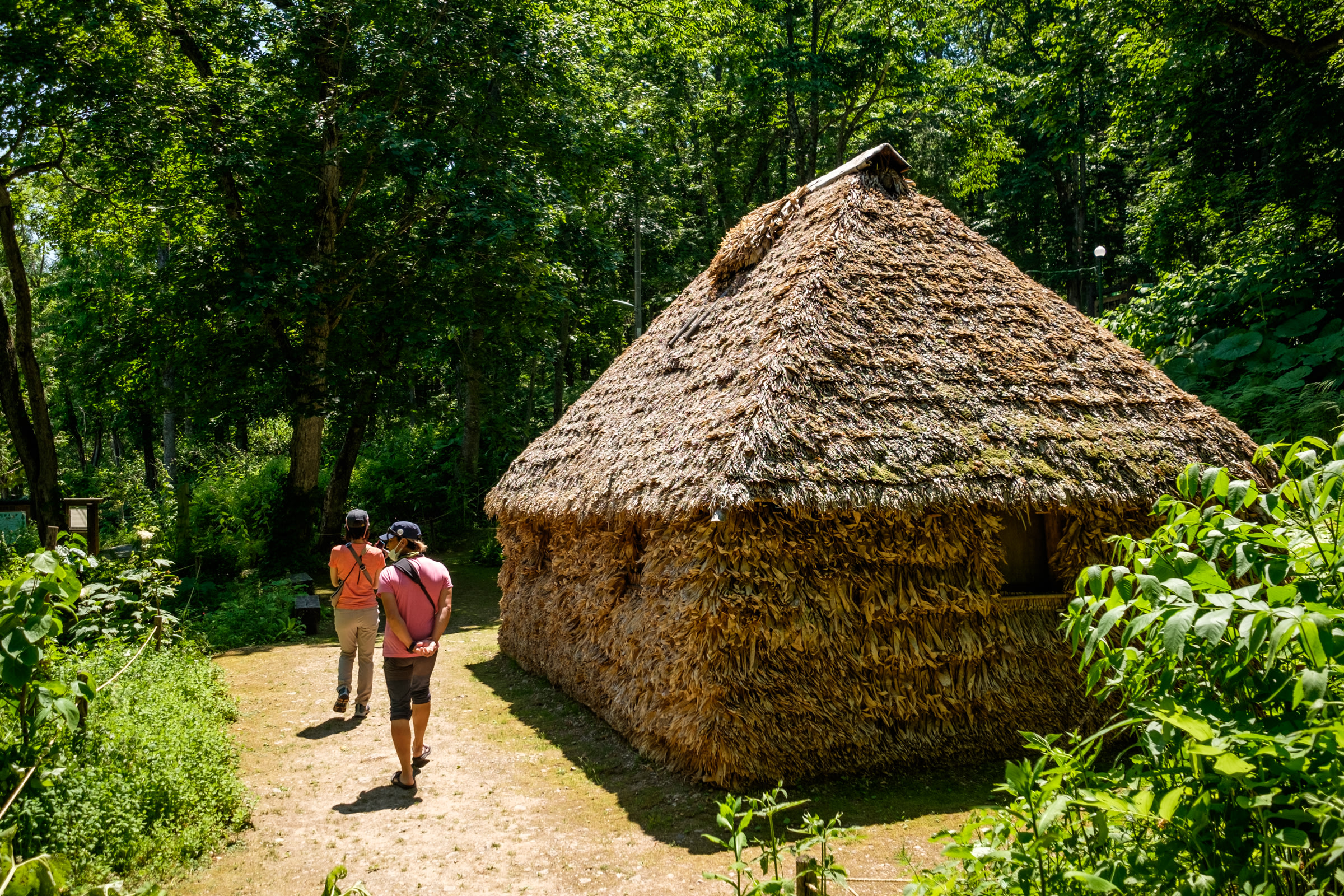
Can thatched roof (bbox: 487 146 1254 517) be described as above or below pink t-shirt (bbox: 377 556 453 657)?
above

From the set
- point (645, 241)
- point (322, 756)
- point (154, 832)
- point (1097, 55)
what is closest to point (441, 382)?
point (645, 241)

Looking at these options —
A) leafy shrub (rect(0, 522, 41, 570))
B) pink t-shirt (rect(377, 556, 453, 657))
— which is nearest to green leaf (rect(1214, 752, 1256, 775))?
pink t-shirt (rect(377, 556, 453, 657))

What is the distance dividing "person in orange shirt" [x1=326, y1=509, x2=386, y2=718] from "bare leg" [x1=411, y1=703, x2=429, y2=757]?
1.52 m

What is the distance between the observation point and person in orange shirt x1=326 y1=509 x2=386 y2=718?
8.09 meters

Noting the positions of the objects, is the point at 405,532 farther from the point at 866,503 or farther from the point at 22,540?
the point at 22,540

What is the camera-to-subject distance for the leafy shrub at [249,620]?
12.4 meters

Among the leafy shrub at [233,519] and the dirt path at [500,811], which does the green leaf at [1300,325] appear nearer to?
the dirt path at [500,811]

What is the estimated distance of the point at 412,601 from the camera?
255 inches

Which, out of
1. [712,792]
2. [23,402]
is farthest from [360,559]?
[23,402]

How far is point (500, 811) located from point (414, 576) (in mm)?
1909

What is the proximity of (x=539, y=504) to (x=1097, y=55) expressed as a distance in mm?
14352

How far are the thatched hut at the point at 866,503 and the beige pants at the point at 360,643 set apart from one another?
215 centimetres

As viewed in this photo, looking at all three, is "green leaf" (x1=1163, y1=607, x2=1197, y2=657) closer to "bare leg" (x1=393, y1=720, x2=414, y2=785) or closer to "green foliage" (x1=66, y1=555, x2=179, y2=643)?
"green foliage" (x1=66, y1=555, x2=179, y2=643)

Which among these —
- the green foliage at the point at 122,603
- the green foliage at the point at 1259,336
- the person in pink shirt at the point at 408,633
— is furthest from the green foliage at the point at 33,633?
the green foliage at the point at 1259,336
